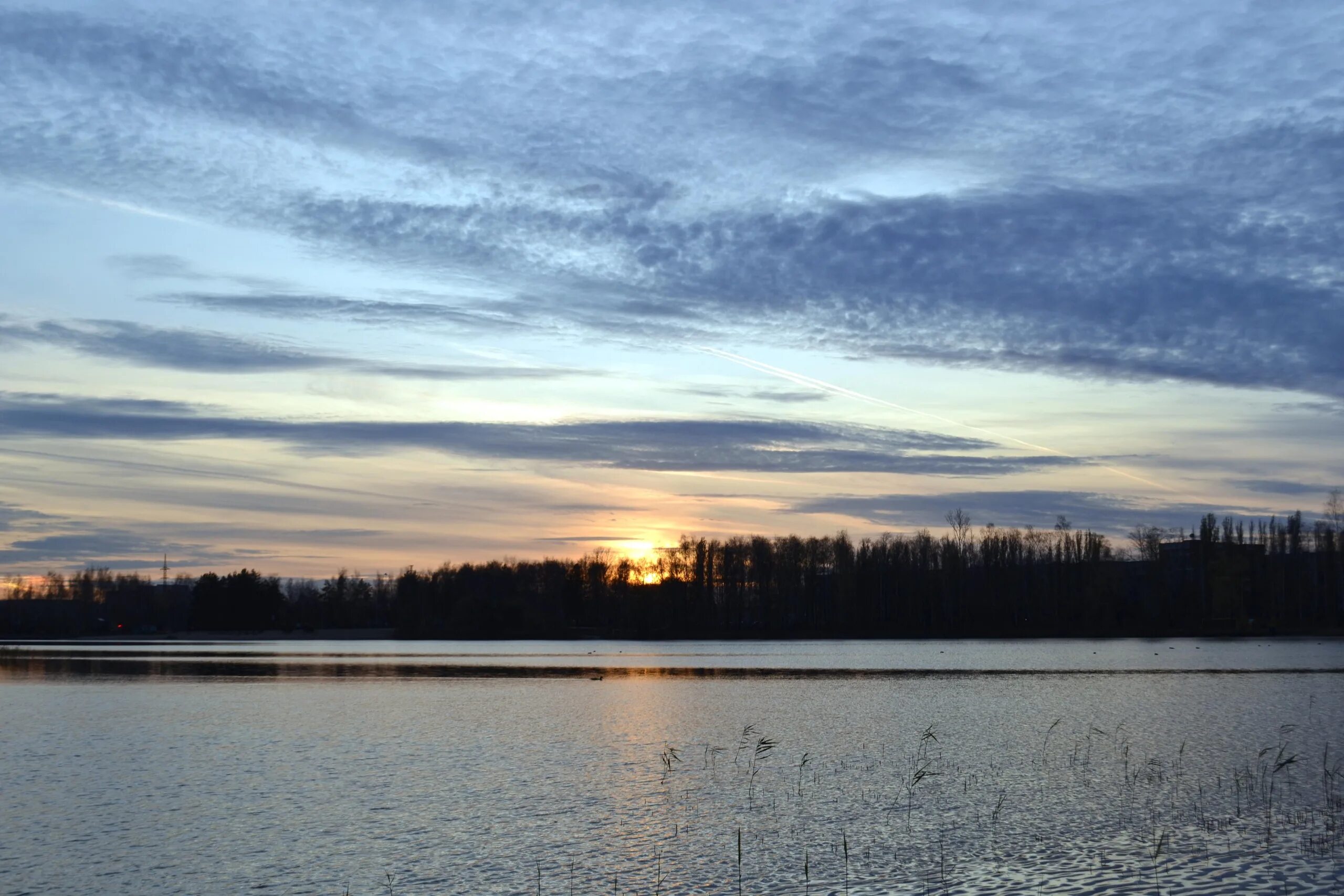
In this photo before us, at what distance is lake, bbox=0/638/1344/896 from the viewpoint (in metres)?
16.3

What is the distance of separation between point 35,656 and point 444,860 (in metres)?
93.4

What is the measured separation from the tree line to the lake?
8263 centimetres

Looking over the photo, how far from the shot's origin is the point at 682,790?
23281mm

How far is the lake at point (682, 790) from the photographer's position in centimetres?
1627

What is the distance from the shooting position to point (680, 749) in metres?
29.3

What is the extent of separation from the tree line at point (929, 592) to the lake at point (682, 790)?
82631 mm

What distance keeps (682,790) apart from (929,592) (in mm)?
121174

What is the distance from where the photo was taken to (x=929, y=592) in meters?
140

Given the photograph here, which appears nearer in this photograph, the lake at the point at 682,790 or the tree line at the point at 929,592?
the lake at the point at 682,790

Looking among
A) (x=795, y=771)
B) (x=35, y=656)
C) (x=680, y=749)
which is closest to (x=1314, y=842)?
(x=795, y=771)

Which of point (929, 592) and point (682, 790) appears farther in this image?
point (929, 592)

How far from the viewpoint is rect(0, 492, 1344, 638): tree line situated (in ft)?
415

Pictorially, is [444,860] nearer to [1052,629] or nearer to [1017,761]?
[1017,761]

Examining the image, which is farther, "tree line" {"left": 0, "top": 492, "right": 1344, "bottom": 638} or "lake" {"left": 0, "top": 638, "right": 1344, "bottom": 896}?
"tree line" {"left": 0, "top": 492, "right": 1344, "bottom": 638}
